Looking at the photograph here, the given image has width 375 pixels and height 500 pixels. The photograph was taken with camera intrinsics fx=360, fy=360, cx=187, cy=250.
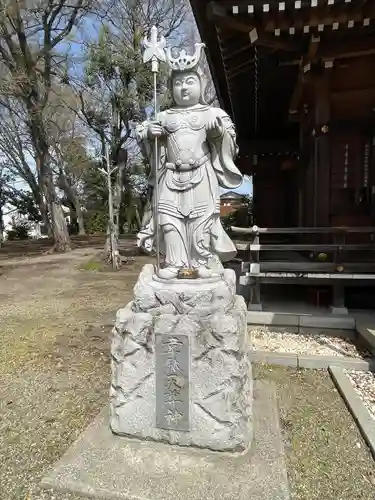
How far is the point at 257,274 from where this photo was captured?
5.44 meters

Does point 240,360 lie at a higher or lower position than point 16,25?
lower

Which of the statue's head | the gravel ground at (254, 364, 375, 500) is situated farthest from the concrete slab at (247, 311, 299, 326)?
the statue's head

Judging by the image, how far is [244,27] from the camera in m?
4.34

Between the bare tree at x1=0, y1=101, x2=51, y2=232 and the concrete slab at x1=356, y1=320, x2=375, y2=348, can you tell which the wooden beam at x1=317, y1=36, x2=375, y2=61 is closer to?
the concrete slab at x1=356, y1=320, x2=375, y2=348

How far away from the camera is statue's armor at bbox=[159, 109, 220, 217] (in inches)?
104

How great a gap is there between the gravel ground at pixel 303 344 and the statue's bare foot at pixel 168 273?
2479 mm

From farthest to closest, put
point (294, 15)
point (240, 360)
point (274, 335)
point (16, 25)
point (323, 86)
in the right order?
1. point (16, 25)
2. point (323, 86)
3. point (274, 335)
4. point (294, 15)
5. point (240, 360)

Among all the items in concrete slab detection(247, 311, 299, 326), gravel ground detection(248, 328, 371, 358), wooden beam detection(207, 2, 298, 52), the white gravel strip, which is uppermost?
wooden beam detection(207, 2, 298, 52)

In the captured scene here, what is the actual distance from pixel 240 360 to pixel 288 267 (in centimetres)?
337

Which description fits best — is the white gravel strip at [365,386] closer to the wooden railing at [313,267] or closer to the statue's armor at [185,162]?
the wooden railing at [313,267]

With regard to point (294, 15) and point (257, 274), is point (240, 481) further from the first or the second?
point (294, 15)

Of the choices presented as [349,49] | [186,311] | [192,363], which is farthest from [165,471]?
[349,49]

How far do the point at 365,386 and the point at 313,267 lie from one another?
2.06 metres

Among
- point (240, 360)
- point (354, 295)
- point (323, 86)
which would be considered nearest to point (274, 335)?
point (354, 295)
